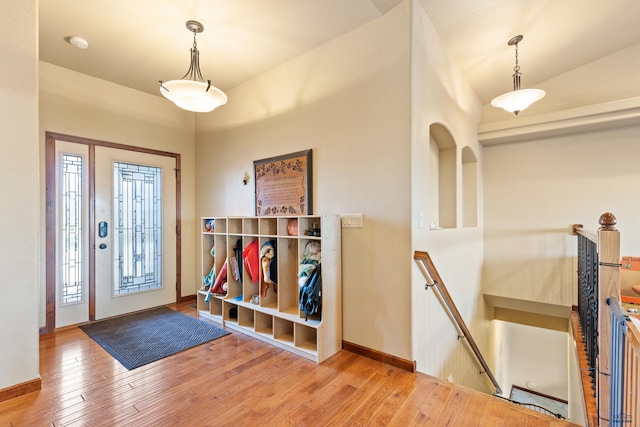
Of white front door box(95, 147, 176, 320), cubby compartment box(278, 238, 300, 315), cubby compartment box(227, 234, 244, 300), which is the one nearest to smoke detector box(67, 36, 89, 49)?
white front door box(95, 147, 176, 320)

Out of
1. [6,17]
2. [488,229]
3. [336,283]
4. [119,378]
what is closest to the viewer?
[6,17]

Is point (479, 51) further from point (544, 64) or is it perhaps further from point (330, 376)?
point (330, 376)

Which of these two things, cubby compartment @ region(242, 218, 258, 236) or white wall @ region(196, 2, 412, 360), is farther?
cubby compartment @ region(242, 218, 258, 236)

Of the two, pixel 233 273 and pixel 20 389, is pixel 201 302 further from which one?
pixel 20 389

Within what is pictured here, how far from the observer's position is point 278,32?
2688mm

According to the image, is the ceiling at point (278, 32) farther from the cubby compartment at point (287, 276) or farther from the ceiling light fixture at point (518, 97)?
the cubby compartment at point (287, 276)

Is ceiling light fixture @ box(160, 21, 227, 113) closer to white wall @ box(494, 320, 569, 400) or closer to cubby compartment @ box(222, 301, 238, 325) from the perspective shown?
cubby compartment @ box(222, 301, 238, 325)

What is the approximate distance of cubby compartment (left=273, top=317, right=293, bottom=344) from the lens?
2733 millimetres

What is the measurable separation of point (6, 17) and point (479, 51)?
13.3 ft

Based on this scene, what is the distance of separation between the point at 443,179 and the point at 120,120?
4.26 meters

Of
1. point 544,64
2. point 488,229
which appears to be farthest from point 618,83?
point 488,229

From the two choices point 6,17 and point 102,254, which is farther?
point 102,254

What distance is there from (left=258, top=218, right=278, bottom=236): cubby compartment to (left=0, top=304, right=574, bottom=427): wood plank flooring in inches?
46.0

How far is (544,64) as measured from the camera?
3.50 metres
